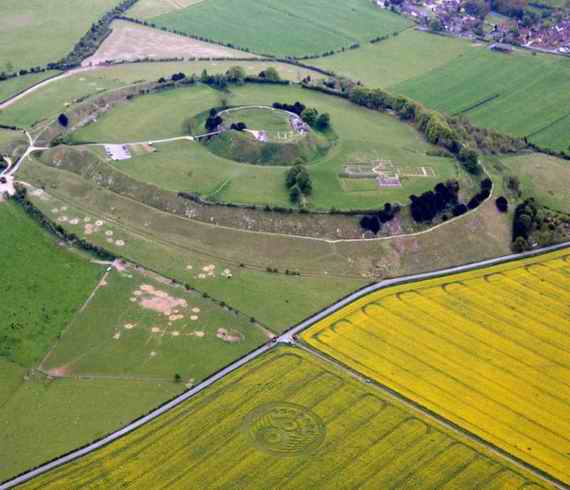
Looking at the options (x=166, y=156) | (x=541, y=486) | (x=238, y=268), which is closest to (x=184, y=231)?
(x=238, y=268)

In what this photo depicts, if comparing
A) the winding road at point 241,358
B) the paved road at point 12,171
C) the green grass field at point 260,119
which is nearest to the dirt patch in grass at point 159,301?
the winding road at point 241,358

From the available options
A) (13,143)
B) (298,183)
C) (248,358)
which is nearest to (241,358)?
(248,358)

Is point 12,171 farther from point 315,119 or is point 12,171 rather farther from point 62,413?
point 62,413

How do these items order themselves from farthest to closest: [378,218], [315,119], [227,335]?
[315,119]
[378,218]
[227,335]

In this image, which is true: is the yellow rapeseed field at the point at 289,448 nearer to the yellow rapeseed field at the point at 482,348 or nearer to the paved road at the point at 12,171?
the yellow rapeseed field at the point at 482,348

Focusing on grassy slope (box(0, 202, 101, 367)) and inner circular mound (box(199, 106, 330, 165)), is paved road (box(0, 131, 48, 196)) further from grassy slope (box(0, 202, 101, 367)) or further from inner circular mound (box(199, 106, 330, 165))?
inner circular mound (box(199, 106, 330, 165))

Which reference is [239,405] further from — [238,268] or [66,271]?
[66,271]
